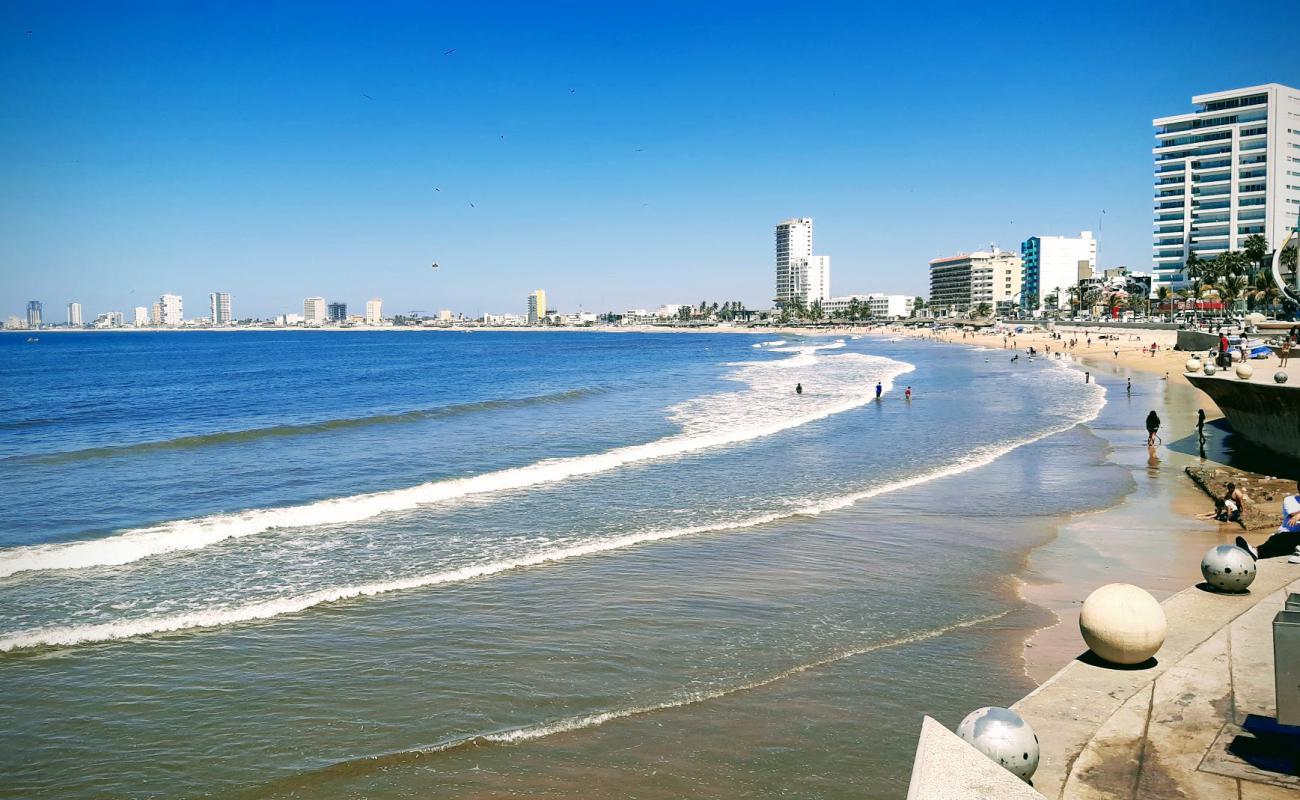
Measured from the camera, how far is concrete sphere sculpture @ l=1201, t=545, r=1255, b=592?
34.8ft

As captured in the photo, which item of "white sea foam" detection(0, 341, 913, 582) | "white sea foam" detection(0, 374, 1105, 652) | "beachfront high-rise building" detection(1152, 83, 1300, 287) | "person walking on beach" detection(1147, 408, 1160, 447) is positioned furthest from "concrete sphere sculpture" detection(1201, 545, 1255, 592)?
"beachfront high-rise building" detection(1152, 83, 1300, 287)

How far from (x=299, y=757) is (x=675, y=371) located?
7255 cm

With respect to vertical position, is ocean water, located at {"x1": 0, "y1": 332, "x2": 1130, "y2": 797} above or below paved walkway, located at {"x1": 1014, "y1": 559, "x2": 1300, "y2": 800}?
below

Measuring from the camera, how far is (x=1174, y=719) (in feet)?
24.5

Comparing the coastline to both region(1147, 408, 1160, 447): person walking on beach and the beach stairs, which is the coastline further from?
the beach stairs

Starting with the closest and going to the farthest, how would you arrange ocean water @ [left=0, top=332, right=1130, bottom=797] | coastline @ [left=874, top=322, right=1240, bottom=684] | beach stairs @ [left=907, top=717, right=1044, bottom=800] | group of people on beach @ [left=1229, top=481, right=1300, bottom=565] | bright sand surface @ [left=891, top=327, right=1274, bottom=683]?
1. beach stairs @ [left=907, top=717, right=1044, bottom=800]
2. ocean water @ [left=0, top=332, right=1130, bottom=797]
3. coastline @ [left=874, top=322, right=1240, bottom=684]
4. bright sand surface @ [left=891, top=327, right=1274, bottom=683]
5. group of people on beach @ [left=1229, top=481, right=1300, bottom=565]

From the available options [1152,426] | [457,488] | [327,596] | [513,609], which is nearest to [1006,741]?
[513,609]

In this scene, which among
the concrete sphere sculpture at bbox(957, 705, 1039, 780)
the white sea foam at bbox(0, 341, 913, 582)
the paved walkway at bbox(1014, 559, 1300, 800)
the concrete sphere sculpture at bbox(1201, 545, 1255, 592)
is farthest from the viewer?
the white sea foam at bbox(0, 341, 913, 582)

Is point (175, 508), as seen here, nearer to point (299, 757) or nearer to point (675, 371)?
point (299, 757)

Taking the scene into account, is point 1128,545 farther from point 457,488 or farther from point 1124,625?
point 457,488

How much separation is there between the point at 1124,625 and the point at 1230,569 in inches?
130

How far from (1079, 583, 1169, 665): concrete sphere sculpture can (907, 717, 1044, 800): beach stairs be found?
3530 millimetres

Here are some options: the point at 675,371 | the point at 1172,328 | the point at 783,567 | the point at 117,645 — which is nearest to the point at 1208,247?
the point at 1172,328

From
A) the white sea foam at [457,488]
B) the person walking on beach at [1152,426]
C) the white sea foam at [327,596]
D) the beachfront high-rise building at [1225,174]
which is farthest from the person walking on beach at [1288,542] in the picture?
the beachfront high-rise building at [1225,174]
